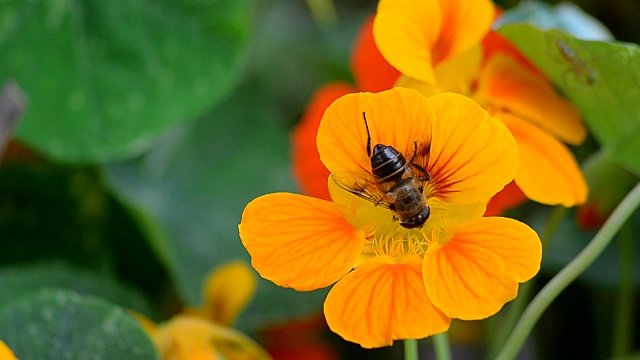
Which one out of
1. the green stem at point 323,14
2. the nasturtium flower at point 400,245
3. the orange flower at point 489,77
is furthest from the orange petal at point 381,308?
the green stem at point 323,14

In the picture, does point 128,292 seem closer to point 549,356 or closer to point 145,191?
point 145,191

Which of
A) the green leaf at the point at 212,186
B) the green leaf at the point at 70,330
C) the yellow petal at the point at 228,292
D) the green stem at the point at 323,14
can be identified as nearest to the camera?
the green leaf at the point at 70,330

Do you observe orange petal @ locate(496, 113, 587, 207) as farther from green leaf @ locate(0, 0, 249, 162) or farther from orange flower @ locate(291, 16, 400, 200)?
green leaf @ locate(0, 0, 249, 162)

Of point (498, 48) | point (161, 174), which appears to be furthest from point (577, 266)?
point (161, 174)

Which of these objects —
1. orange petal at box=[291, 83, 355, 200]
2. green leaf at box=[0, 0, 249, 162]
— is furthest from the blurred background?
orange petal at box=[291, 83, 355, 200]

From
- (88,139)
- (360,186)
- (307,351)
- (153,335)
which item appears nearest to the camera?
(360,186)

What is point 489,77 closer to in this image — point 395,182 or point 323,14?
point 395,182

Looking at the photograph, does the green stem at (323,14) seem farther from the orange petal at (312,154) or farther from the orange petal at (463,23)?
the orange petal at (463,23)

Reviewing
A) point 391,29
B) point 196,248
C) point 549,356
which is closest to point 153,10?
point 196,248
